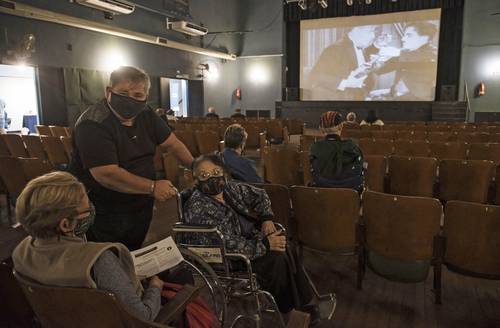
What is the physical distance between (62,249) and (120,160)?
2.97 ft

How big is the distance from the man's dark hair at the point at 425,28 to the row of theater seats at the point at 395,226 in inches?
508

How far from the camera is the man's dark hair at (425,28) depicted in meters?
13.2

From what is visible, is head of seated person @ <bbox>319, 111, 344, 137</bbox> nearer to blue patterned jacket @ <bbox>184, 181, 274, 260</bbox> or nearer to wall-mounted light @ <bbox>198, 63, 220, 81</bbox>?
blue patterned jacket @ <bbox>184, 181, 274, 260</bbox>

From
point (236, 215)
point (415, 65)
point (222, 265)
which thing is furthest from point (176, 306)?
point (415, 65)

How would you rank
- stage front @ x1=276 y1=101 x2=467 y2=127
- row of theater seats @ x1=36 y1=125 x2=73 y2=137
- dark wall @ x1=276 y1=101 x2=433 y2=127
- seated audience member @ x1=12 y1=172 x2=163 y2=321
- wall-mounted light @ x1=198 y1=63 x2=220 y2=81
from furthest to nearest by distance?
wall-mounted light @ x1=198 y1=63 x2=220 y2=81 → dark wall @ x1=276 y1=101 x2=433 y2=127 → stage front @ x1=276 y1=101 x2=467 y2=127 → row of theater seats @ x1=36 y1=125 x2=73 y2=137 → seated audience member @ x1=12 y1=172 x2=163 y2=321

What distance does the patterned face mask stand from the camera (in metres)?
2.12

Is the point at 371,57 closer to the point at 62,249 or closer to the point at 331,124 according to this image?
the point at 331,124

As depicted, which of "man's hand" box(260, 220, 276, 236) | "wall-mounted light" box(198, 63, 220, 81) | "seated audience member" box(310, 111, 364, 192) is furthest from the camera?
"wall-mounted light" box(198, 63, 220, 81)

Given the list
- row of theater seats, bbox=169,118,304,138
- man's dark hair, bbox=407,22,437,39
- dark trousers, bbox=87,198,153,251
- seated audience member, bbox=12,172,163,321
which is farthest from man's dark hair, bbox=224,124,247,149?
man's dark hair, bbox=407,22,437,39

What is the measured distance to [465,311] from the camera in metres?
2.41

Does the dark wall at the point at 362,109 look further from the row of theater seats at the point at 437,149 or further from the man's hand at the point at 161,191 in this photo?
the man's hand at the point at 161,191

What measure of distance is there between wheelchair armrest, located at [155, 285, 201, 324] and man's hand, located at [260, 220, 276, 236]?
2.96 ft

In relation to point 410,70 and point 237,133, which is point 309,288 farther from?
point 410,70

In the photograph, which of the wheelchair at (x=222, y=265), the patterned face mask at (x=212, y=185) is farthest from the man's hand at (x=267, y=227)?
the patterned face mask at (x=212, y=185)
